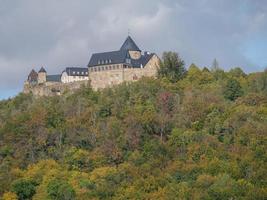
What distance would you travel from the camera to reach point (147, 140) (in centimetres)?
8644

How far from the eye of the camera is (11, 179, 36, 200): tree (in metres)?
81.8

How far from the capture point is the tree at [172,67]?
99.2 m

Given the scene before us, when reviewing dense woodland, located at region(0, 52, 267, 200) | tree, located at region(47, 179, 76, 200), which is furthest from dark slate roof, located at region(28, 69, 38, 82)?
tree, located at region(47, 179, 76, 200)

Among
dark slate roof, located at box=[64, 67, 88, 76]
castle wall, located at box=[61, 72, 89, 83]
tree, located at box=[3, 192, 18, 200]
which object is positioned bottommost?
tree, located at box=[3, 192, 18, 200]

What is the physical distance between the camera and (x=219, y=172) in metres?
75.8

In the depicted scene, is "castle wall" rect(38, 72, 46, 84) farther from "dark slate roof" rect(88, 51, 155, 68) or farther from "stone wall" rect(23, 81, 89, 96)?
"dark slate roof" rect(88, 51, 155, 68)

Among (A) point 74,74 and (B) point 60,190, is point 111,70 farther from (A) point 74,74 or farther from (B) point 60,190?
(B) point 60,190

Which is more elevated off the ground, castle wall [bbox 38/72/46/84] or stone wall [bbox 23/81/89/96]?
castle wall [bbox 38/72/46/84]

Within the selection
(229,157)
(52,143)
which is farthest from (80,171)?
(229,157)

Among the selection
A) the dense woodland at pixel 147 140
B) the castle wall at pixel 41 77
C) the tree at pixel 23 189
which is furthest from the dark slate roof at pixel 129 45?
the tree at pixel 23 189

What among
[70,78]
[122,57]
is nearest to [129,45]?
[122,57]

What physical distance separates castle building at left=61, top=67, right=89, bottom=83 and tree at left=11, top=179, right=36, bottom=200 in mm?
26001

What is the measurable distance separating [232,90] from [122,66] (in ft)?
46.1

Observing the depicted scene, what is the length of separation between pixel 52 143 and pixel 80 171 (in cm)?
760
